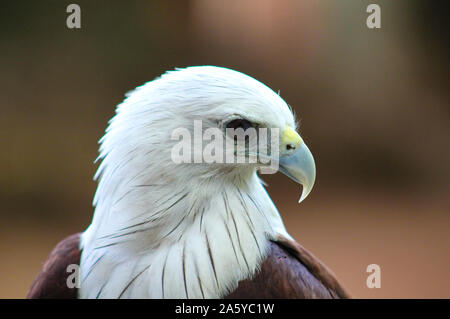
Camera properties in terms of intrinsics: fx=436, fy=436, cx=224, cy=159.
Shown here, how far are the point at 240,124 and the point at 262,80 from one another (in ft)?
6.64

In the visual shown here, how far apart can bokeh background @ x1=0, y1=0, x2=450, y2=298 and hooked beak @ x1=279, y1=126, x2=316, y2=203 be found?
5.77ft

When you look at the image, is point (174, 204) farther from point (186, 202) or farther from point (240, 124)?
point (240, 124)

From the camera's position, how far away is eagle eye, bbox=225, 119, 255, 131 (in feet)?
3.00

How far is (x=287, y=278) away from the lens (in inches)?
38.2

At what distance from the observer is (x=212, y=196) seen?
94 centimetres

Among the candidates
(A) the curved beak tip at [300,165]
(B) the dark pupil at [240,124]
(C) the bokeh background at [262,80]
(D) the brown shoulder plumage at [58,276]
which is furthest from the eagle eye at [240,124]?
(C) the bokeh background at [262,80]

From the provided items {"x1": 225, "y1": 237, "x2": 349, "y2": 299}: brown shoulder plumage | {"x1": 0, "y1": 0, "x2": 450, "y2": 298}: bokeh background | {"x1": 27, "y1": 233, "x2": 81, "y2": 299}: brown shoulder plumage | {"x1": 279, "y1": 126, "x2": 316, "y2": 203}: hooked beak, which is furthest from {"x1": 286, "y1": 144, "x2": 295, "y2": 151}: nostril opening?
{"x1": 0, "y1": 0, "x2": 450, "y2": 298}: bokeh background

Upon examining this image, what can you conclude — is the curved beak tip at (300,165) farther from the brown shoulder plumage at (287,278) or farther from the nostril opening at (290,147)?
the brown shoulder plumage at (287,278)

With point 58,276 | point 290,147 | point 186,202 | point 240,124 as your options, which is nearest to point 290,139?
point 290,147

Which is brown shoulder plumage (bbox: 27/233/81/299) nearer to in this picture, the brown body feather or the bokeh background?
the brown body feather

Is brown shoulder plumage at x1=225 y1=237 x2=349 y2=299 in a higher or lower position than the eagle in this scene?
lower

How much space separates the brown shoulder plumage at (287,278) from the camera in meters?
0.94

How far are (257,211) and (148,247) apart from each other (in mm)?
252

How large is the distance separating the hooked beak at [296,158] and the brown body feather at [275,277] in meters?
0.16
